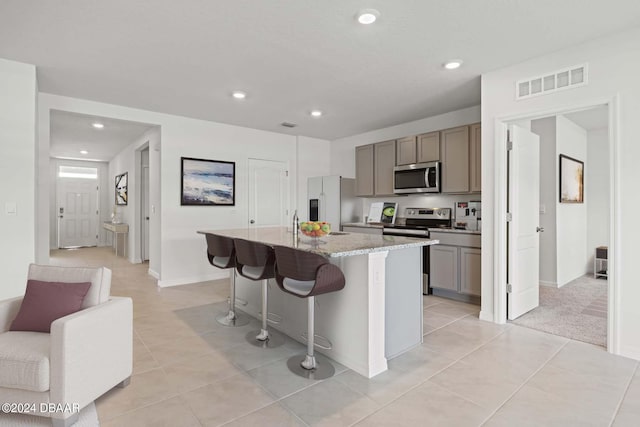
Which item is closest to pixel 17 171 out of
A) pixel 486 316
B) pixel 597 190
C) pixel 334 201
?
pixel 334 201

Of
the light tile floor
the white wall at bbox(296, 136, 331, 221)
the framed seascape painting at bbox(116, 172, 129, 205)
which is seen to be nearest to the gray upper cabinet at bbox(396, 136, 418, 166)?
the white wall at bbox(296, 136, 331, 221)

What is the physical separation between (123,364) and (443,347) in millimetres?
2380

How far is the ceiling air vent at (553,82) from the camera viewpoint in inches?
112

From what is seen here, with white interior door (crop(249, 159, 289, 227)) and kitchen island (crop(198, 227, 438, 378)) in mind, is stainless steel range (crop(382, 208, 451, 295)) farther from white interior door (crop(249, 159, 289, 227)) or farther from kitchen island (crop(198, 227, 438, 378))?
white interior door (crop(249, 159, 289, 227))

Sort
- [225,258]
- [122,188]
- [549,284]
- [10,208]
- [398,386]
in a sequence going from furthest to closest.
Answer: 1. [122,188]
2. [549,284]
3. [225,258]
4. [10,208]
5. [398,386]

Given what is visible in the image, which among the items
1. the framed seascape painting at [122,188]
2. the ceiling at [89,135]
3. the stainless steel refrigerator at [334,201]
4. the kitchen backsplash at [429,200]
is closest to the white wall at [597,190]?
the kitchen backsplash at [429,200]

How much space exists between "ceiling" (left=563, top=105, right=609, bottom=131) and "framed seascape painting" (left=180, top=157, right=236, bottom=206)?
17.2ft

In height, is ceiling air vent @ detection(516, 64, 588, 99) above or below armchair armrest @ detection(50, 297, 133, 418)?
above

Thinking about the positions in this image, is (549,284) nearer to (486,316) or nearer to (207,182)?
(486,316)

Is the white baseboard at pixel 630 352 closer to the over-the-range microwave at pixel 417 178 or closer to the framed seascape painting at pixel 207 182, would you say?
the over-the-range microwave at pixel 417 178

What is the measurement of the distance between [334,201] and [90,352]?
453 centimetres

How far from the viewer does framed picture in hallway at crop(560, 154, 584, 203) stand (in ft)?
16.4

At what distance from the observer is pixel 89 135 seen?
20.8ft

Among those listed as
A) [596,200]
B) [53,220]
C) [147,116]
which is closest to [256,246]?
[147,116]
